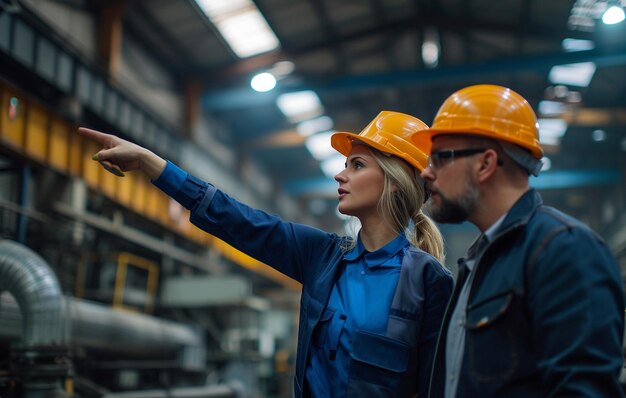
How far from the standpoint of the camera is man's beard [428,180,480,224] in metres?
2.22

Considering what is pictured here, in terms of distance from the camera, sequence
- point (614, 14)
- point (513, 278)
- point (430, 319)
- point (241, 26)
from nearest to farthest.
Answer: point (513, 278), point (430, 319), point (614, 14), point (241, 26)

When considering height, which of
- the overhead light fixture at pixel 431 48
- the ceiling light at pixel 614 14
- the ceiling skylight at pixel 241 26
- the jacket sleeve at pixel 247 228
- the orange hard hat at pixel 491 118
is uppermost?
the overhead light fixture at pixel 431 48

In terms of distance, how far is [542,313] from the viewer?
186cm

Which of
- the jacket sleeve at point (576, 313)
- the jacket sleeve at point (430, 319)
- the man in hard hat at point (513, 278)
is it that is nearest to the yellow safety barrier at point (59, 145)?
the jacket sleeve at point (430, 319)

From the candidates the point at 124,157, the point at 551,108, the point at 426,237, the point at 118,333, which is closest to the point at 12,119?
the point at 118,333

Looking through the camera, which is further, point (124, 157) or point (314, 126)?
point (314, 126)

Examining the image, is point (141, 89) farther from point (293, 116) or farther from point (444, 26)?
point (444, 26)

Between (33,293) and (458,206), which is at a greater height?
(458,206)

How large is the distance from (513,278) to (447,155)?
0.51 meters

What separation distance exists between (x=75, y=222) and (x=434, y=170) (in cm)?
1287

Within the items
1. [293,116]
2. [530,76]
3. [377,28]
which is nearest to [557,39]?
[530,76]

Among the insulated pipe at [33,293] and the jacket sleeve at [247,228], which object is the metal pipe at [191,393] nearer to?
the insulated pipe at [33,293]

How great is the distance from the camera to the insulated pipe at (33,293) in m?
7.61

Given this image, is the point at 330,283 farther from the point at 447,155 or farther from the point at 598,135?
the point at 598,135
